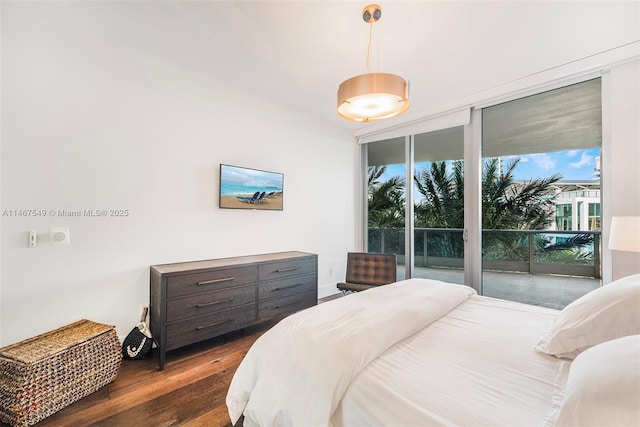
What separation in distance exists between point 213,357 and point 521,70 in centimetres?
385

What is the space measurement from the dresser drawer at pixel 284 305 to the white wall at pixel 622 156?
2798 mm

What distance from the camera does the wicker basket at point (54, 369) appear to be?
1486 millimetres

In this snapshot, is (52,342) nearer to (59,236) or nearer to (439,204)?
(59,236)

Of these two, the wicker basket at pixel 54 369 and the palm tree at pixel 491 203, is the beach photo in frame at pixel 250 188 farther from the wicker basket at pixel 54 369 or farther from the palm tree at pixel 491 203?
the palm tree at pixel 491 203

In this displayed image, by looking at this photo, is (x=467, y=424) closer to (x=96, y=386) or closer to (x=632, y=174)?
(x=96, y=386)

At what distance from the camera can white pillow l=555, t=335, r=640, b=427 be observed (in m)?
0.65

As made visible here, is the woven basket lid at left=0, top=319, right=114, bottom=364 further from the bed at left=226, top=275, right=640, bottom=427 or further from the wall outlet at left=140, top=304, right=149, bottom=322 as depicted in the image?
the bed at left=226, top=275, right=640, bottom=427

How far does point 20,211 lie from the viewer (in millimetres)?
1921

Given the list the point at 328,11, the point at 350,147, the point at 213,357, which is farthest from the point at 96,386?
the point at 350,147

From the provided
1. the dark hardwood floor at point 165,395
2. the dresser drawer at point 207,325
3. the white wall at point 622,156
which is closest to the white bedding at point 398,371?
the dark hardwood floor at point 165,395

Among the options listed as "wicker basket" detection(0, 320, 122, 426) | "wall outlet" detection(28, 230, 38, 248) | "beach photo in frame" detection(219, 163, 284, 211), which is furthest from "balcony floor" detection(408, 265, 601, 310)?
"wall outlet" detection(28, 230, 38, 248)

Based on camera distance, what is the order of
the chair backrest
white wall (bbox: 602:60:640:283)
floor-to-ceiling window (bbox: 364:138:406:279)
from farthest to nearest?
floor-to-ceiling window (bbox: 364:138:406:279), the chair backrest, white wall (bbox: 602:60:640:283)

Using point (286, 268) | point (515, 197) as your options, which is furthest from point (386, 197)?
point (286, 268)

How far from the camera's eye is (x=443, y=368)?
1079 mm
